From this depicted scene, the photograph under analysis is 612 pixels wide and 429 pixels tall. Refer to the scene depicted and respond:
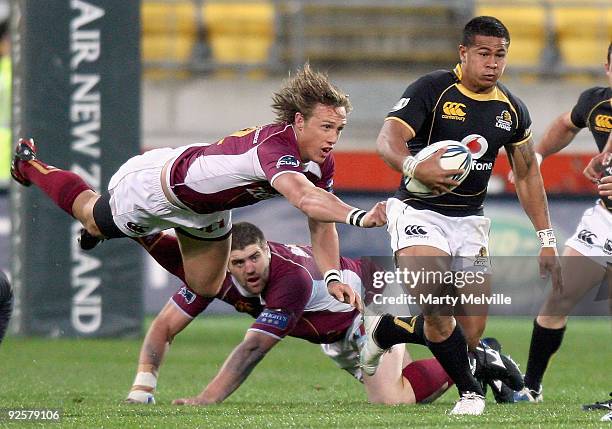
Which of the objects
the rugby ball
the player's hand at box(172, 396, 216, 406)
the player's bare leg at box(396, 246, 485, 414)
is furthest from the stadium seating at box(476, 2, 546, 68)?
the rugby ball

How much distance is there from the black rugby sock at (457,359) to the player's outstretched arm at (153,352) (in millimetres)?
1802

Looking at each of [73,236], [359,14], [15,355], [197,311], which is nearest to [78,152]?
[73,236]

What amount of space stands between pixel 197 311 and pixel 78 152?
4.38 m

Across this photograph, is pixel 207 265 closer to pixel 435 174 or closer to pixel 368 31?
pixel 435 174

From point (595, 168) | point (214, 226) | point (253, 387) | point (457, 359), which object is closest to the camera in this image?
point (457, 359)

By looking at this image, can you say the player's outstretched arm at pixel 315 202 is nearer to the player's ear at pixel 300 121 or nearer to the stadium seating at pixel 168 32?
the player's ear at pixel 300 121

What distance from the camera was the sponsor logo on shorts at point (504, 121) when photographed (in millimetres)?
6836

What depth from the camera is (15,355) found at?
10.2 meters

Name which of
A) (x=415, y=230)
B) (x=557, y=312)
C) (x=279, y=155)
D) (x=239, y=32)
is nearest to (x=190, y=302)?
(x=415, y=230)

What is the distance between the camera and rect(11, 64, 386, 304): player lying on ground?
602 centimetres

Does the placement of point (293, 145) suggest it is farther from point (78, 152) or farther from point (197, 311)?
point (78, 152)

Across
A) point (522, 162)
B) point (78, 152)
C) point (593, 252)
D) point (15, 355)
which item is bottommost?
point (15, 355)

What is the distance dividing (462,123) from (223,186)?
1.37 meters

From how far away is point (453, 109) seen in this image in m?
6.77
